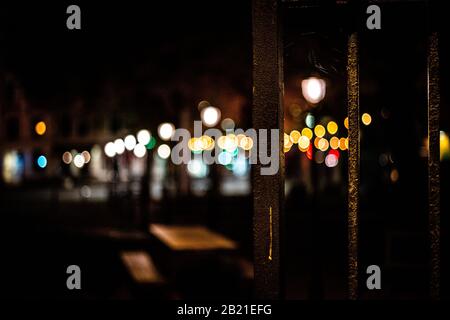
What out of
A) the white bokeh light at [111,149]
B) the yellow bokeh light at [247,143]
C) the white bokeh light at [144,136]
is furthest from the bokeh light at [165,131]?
the yellow bokeh light at [247,143]

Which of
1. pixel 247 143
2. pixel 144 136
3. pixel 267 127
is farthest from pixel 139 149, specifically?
pixel 267 127

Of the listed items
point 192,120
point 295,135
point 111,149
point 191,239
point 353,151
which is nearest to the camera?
point 353,151

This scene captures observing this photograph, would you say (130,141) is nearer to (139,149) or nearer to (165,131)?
(165,131)

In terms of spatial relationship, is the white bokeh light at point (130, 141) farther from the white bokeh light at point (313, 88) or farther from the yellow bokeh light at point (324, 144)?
the yellow bokeh light at point (324, 144)

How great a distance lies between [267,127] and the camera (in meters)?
3.49

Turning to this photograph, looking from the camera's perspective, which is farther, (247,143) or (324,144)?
(324,144)

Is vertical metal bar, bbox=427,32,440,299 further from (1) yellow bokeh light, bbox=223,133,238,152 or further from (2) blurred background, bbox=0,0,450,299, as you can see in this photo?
(1) yellow bokeh light, bbox=223,133,238,152

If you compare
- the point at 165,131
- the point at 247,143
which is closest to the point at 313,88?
the point at 247,143

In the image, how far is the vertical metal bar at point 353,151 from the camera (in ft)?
11.3

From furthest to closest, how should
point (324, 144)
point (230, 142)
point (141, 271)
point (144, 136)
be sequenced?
point (324, 144)
point (230, 142)
point (144, 136)
point (141, 271)

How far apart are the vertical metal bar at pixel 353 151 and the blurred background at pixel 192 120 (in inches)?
11.0

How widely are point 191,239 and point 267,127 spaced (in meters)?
7.56

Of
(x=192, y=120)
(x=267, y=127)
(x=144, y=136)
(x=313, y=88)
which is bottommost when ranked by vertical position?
(x=267, y=127)

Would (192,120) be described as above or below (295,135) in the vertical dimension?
Result: above
